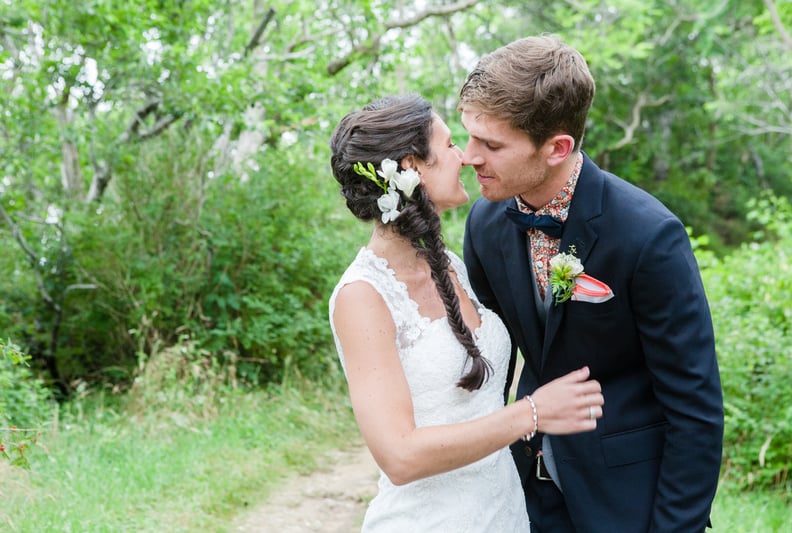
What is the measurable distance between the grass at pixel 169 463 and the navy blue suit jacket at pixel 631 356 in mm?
2862

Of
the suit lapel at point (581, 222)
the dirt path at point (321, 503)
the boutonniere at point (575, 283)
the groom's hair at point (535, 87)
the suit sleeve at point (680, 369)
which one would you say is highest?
the groom's hair at point (535, 87)

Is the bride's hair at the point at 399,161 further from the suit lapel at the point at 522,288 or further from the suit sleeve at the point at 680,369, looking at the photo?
the suit sleeve at the point at 680,369

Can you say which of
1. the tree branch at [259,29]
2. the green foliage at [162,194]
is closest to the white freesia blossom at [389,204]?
the green foliage at [162,194]

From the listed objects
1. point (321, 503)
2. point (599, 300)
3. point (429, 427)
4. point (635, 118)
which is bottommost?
point (321, 503)

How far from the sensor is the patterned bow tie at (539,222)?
2541 mm

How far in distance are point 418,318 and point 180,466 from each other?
3734mm

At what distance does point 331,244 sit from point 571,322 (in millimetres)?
6936

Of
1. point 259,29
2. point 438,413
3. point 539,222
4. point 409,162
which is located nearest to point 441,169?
point 409,162

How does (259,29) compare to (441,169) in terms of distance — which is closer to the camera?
(441,169)

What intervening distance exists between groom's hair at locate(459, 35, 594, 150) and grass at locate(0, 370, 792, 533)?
10.3ft

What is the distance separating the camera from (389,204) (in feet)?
8.21

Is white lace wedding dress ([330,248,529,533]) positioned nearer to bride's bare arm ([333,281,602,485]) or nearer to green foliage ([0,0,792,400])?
bride's bare arm ([333,281,602,485])

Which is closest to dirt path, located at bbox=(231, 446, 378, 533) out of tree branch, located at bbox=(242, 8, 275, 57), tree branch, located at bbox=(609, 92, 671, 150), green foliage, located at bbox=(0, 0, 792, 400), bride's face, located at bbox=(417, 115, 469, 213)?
green foliage, located at bbox=(0, 0, 792, 400)

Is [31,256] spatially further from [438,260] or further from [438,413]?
[438,413]
